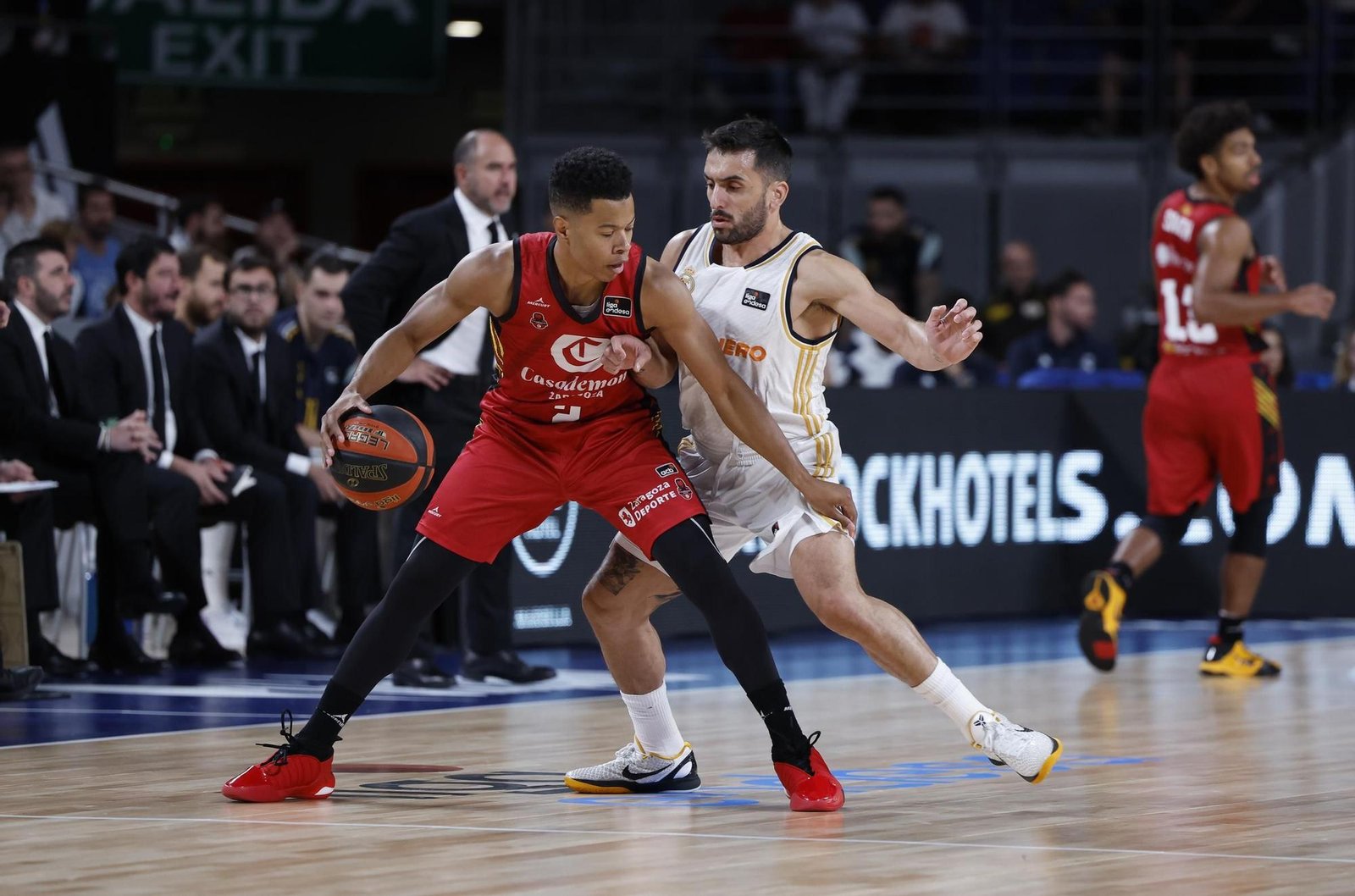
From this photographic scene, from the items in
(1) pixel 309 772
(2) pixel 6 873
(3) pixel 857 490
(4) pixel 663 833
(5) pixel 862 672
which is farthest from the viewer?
(3) pixel 857 490

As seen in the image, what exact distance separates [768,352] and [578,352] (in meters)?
0.58

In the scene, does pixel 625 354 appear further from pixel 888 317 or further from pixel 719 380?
pixel 888 317

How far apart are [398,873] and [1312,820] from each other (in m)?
2.45

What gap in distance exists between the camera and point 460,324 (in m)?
8.56

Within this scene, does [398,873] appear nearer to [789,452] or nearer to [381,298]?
[789,452]

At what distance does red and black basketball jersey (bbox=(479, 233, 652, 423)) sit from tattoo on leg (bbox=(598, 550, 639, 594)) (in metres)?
0.43

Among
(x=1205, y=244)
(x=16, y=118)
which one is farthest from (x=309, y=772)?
(x=16, y=118)

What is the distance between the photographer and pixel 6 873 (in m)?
4.73

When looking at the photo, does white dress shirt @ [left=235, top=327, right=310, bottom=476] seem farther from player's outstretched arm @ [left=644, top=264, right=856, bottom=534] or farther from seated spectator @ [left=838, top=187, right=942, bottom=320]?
seated spectator @ [left=838, top=187, right=942, bottom=320]

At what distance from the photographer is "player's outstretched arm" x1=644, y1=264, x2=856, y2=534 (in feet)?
18.4

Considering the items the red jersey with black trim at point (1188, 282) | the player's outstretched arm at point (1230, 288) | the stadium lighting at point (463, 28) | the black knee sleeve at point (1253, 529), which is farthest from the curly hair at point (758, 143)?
the stadium lighting at point (463, 28)

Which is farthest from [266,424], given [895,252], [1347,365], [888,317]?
[1347,365]

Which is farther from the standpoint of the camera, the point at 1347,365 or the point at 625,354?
the point at 1347,365

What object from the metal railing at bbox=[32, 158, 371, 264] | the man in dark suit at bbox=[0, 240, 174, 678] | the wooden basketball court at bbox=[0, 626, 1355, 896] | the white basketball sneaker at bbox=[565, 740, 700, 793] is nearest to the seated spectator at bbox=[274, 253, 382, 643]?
the man in dark suit at bbox=[0, 240, 174, 678]
